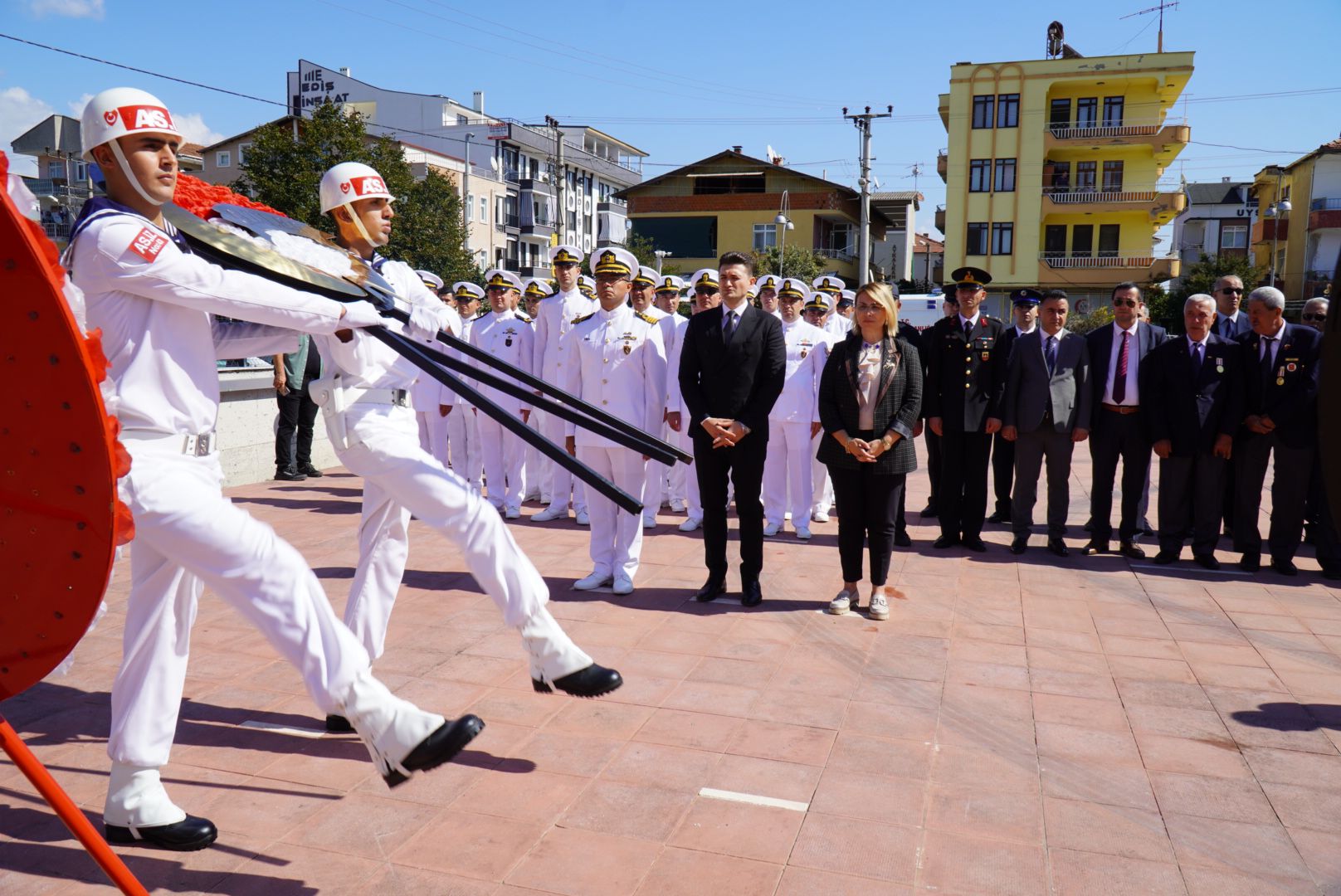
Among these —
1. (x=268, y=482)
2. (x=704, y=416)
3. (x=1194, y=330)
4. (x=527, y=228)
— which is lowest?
(x=268, y=482)

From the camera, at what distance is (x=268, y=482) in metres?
11.4

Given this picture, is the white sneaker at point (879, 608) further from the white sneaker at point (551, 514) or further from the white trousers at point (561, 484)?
the white sneaker at point (551, 514)

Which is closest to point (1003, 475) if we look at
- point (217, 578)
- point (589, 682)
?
point (589, 682)

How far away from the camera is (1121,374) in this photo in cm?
797

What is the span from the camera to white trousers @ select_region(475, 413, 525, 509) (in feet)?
31.8

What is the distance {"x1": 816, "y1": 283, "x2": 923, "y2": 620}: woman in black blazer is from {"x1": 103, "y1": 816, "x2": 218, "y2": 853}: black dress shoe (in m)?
3.79

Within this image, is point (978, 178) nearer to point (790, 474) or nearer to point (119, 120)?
point (790, 474)

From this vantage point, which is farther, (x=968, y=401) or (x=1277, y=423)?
(x=968, y=401)

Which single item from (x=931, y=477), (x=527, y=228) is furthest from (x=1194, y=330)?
(x=527, y=228)

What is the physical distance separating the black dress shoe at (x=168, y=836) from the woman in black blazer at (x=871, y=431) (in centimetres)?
379

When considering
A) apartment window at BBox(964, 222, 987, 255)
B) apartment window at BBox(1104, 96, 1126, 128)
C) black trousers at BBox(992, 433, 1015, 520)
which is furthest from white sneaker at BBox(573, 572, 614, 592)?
apartment window at BBox(1104, 96, 1126, 128)

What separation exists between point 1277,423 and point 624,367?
15.3 feet

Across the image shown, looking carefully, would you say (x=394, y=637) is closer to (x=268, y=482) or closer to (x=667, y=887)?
(x=667, y=887)

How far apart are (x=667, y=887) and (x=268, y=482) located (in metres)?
9.51
